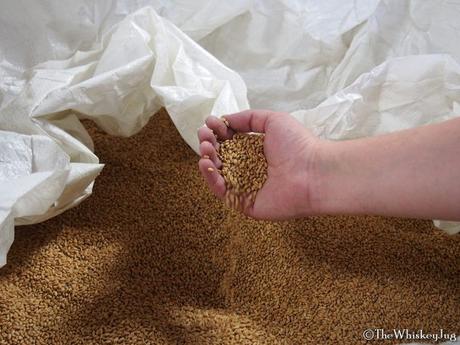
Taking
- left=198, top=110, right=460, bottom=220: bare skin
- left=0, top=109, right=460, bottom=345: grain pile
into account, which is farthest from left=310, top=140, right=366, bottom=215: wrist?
left=0, top=109, right=460, bottom=345: grain pile

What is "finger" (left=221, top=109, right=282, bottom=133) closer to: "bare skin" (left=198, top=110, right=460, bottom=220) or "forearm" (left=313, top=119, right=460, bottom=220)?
"bare skin" (left=198, top=110, right=460, bottom=220)

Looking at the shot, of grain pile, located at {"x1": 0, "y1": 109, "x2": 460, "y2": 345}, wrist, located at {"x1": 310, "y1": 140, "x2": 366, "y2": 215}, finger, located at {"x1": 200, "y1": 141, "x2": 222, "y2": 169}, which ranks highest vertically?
finger, located at {"x1": 200, "y1": 141, "x2": 222, "y2": 169}

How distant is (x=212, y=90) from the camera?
37.1 inches

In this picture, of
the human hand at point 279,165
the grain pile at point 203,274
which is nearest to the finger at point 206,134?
the human hand at point 279,165

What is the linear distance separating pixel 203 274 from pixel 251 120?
0.25m

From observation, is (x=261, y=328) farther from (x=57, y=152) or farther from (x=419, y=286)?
(x=57, y=152)

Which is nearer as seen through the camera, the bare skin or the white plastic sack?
the bare skin

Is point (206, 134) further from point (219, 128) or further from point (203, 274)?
point (203, 274)

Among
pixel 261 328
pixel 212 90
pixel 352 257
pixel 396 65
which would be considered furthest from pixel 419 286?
pixel 212 90

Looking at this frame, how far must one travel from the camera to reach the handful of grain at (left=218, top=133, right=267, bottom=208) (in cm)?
84

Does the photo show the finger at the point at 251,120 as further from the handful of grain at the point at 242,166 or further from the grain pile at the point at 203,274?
the grain pile at the point at 203,274

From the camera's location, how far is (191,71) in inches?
37.3

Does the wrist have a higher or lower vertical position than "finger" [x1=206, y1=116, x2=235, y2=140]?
lower

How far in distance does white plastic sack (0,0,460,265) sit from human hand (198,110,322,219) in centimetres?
9
